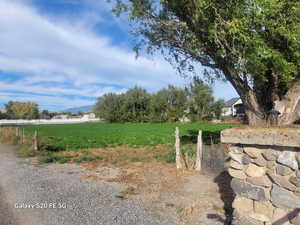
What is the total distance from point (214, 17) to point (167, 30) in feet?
5.56

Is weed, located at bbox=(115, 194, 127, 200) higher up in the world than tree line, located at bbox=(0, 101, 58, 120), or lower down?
lower down

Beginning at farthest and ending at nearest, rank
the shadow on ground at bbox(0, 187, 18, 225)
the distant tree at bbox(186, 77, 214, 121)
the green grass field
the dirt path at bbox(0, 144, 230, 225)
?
the distant tree at bbox(186, 77, 214, 121) → the green grass field → the dirt path at bbox(0, 144, 230, 225) → the shadow on ground at bbox(0, 187, 18, 225)

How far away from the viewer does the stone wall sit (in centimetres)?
254

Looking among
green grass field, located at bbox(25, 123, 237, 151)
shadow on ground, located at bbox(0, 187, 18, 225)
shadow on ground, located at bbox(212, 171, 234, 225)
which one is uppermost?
green grass field, located at bbox(25, 123, 237, 151)

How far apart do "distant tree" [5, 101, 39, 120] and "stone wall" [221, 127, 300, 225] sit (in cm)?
8863

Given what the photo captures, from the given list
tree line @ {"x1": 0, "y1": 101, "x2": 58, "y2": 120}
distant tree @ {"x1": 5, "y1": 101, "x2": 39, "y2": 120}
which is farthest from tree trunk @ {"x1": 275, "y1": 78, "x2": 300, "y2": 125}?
distant tree @ {"x1": 5, "y1": 101, "x2": 39, "y2": 120}

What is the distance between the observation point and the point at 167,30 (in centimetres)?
666

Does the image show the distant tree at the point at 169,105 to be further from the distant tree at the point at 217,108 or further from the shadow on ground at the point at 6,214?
the shadow on ground at the point at 6,214

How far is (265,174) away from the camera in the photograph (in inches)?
109

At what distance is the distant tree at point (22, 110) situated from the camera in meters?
78.5

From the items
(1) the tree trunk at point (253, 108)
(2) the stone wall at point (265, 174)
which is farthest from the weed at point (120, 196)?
(1) the tree trunk at point (253, 108)

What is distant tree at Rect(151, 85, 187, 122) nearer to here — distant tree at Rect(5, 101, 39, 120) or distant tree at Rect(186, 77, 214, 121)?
distant tree at Rect(186, 77, 214, 121)

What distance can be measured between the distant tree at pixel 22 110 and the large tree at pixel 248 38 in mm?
85042

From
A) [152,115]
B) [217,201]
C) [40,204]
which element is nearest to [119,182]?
[40,204]
